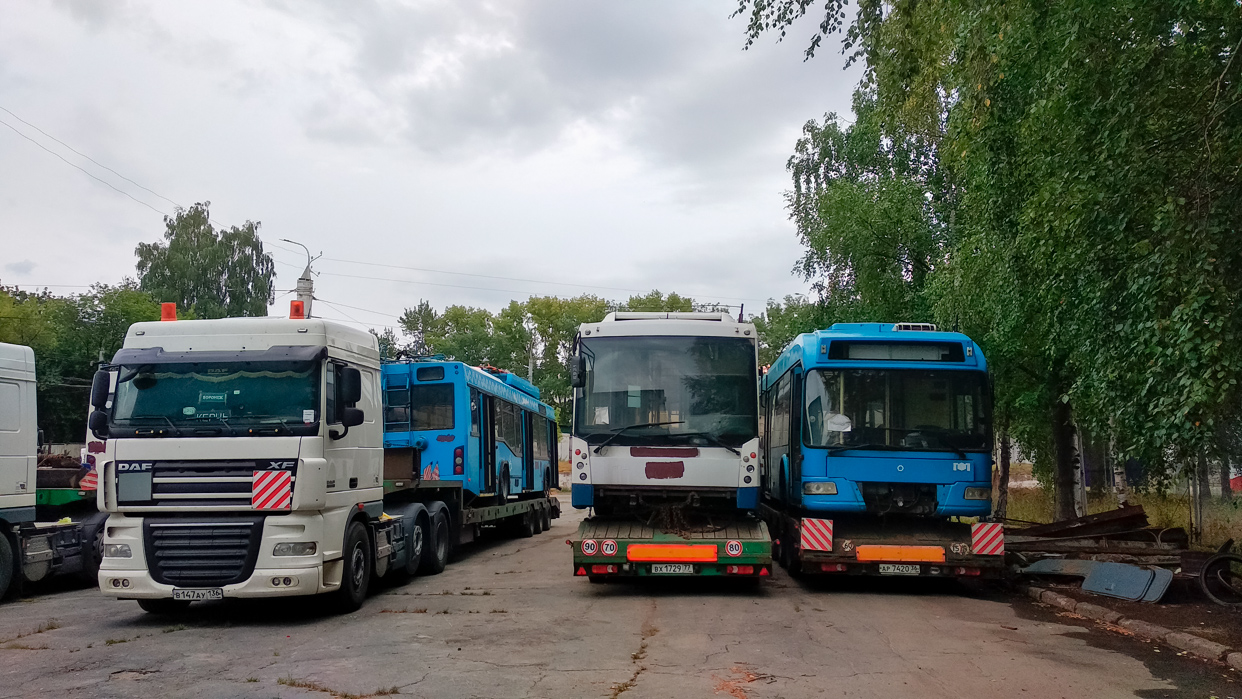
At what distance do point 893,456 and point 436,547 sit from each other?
6.81 meters

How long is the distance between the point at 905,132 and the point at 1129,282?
10826 mm

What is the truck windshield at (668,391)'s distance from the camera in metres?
12.3

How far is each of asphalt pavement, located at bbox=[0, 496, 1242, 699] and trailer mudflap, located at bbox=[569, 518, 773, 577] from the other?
370mm

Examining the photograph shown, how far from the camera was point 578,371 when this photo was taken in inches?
493

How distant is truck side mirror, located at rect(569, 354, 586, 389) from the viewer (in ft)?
41.0

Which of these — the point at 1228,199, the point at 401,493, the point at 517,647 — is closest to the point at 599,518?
the point at 401,493

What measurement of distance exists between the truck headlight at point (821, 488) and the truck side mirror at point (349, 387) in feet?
18.4

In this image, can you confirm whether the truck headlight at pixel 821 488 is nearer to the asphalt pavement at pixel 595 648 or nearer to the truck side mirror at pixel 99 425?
the asphalt pavement at pixel 595 648

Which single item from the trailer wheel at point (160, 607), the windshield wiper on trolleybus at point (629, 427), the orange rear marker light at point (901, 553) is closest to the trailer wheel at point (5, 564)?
the trailer wheel at point (160, 607)

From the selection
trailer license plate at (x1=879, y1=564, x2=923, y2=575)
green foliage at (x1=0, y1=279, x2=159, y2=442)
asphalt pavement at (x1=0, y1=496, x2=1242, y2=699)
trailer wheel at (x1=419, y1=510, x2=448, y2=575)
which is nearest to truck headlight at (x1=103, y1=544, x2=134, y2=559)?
asphalt pavement at (x1=0, y1=496, x2=1242, y2=699)

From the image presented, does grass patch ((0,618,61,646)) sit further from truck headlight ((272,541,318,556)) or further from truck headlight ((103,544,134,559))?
truck headlight ((272,541,318,556))

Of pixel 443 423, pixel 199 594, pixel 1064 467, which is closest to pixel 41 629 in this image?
pixel 199 594

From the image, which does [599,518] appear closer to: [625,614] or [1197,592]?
[625,614]

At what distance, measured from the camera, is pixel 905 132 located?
19531 millimetres
